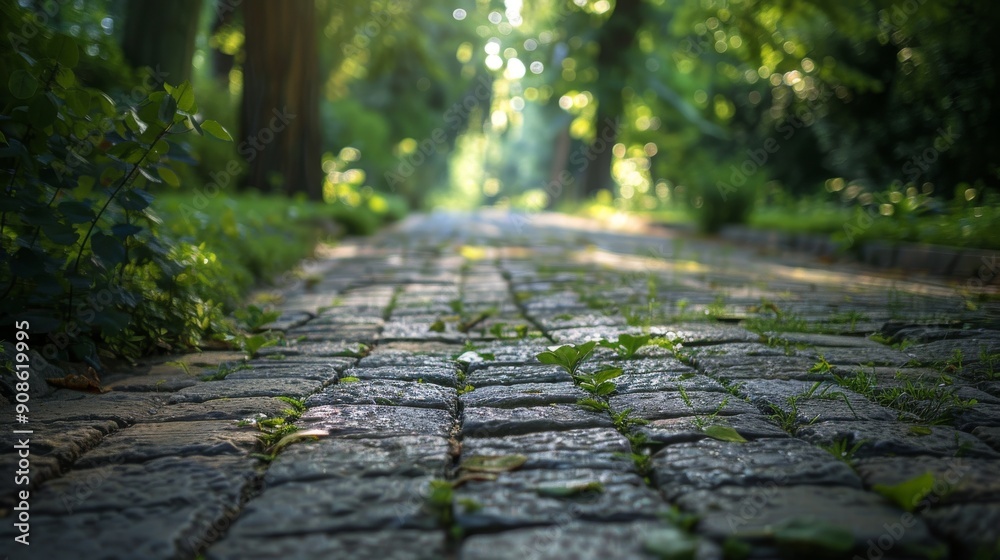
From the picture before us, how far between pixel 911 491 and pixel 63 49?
288cm

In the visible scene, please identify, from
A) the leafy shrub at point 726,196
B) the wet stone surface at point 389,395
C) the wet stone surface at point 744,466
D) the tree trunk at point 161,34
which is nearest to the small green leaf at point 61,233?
the wet stone surface at point 389,395

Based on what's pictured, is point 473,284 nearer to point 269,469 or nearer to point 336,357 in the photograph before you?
point 336,357

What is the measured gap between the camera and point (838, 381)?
2.61 meters

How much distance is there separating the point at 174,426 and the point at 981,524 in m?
2.05

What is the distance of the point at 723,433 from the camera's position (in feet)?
6.66

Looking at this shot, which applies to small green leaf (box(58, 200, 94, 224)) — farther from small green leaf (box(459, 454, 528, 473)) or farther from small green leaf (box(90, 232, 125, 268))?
small green leaf (box(459, 454, 528, 473))

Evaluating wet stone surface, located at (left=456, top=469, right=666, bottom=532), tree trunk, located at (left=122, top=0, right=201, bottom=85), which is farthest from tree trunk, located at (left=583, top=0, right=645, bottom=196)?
wet stone surface, located at (left=456, top=469, right=666, bottom=532)

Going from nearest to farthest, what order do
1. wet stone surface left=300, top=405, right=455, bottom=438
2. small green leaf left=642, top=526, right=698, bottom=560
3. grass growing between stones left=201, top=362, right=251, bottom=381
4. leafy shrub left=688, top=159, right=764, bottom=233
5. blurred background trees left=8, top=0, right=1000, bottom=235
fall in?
1. small green leaf left=642, top=526, right=698, bottom=560
2. wet stone surface left=300, top=405, right=455, bottom=438
3. grass growing between stones left=201, top=362, right=251, bottom=381
4. blurred background trees left=8, top=0, right=1000, bottom=235
5. leafy shrub left=688, top=159, right=764, bottom=233

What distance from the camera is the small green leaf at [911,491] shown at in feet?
5.03

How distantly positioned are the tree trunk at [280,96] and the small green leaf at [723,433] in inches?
359

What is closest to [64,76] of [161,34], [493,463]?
[493,463]

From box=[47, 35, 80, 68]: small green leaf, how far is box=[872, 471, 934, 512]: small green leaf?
2.79 metres

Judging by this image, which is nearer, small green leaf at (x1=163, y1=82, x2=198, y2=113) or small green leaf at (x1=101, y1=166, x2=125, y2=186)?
small green leaf at (x1=163, y1=82, x2=198, y2=113)

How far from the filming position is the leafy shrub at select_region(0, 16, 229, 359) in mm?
2592
